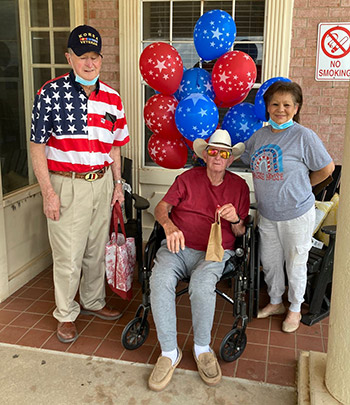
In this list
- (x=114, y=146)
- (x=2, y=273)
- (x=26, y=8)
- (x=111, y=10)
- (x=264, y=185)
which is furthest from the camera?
(x=111, y=10)

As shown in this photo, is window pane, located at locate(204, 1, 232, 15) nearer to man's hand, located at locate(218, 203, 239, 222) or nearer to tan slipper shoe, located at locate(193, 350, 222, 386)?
man's hand, located at locate(218, 203, 239, 222)

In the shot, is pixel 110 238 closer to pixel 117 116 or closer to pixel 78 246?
pixel 78 246

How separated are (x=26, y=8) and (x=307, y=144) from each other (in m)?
2.34

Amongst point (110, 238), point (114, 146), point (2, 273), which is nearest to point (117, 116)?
point (114, 146)

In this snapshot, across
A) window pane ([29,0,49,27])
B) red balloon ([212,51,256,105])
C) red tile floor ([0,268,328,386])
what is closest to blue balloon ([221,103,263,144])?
red balloon ([212,51,256,105])

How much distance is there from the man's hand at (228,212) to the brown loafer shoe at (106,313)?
100 cm

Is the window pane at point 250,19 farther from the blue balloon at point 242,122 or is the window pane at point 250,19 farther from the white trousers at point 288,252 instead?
the white trousers at point 288,252

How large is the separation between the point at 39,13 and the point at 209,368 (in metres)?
2.89

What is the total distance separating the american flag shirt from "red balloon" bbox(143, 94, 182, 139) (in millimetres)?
259

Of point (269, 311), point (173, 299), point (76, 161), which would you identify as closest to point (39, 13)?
point (76, 161)

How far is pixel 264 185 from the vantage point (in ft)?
8.70

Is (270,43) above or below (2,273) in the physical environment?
above

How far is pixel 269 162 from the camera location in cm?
259

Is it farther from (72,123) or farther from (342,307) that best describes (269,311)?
(72,123)
